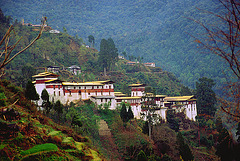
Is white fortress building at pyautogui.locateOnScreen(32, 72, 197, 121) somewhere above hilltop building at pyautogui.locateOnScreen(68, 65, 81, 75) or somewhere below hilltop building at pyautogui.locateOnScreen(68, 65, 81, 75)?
below

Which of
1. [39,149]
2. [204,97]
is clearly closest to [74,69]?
[204,97]

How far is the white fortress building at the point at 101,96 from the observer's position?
38.1 metres

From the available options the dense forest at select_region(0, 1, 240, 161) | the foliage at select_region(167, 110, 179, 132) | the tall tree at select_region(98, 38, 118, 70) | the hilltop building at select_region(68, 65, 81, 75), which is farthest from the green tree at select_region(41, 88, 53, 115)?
the tall tree at select_region(98, 38, 118, 70)

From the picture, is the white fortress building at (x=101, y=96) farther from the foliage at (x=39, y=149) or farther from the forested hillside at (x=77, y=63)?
the foliage at (x=39, y=149)

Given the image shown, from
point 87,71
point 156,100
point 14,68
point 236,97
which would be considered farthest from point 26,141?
point 87,71

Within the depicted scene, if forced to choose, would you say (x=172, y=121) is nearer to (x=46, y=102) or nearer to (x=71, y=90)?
(x=71, y=90)

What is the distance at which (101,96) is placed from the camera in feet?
137

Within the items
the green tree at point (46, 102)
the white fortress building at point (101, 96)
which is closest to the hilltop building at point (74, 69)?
the white fortress building at point (101, 96)

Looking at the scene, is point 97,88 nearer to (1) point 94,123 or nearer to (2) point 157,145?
(1) point 94,123

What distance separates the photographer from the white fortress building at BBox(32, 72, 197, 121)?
38125 millimetres

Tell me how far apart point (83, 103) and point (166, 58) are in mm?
166259

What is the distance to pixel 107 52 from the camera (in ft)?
253

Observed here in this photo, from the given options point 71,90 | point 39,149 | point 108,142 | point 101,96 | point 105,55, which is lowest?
point 108,142

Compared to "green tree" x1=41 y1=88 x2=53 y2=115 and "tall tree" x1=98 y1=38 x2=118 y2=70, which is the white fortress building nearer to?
"green tree" x1=41 y1=88 x2=53 y2=115
